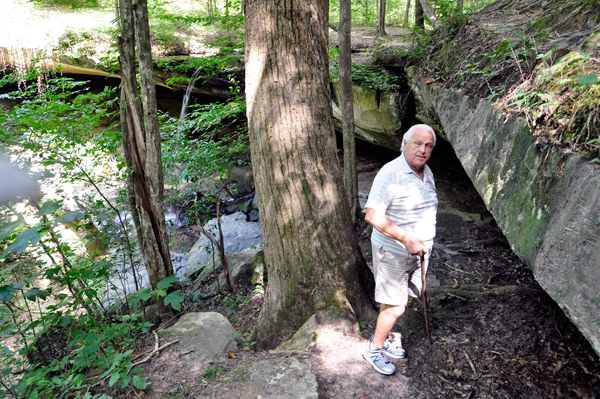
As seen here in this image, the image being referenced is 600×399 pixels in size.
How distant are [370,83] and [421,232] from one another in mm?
5686

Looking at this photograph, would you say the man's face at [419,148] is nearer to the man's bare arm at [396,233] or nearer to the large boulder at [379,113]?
the man's bare arm at [396,233]

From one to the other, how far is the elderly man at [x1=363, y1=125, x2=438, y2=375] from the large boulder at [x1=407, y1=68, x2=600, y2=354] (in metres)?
0.55

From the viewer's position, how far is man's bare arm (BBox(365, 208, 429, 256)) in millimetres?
2253

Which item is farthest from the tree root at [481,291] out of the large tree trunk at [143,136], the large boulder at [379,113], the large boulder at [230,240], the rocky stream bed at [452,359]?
the large boulder at [379,113]

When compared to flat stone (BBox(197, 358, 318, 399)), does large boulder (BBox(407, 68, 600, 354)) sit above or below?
above

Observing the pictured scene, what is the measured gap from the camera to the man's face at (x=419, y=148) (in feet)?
7.72

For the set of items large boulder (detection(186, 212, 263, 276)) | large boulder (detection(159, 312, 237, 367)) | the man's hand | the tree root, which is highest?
the man's hand

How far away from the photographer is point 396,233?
2.26m

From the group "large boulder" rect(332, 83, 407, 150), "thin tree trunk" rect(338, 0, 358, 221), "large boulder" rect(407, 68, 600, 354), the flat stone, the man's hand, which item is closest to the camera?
"large boulder" rect(407, 68, 600, 354)

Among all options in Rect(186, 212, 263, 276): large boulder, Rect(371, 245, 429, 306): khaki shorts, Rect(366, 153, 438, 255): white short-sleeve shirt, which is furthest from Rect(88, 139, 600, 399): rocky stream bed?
Rect(186, 212, 263, 276): large boulder

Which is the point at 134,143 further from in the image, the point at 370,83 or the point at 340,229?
the point at 370,83

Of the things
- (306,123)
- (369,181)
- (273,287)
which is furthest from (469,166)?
(369,181)

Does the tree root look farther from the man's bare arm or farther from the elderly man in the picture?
the man's bare arm

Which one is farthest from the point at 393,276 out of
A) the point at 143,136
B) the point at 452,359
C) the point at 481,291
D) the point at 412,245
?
the point at 143,136
